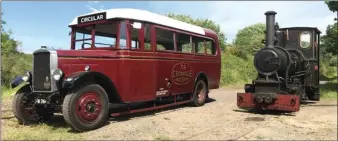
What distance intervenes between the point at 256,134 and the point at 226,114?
115 inches

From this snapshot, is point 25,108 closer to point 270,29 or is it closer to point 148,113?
point 148,113

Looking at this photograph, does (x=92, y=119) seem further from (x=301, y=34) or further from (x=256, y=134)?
(x=301, y=34)

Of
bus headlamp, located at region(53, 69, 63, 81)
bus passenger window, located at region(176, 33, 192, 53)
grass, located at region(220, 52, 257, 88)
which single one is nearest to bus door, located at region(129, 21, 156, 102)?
bus passenger window, located at region(176, 33, 192, 53)

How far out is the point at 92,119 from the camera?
767 centimetres

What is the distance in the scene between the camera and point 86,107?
7.57m

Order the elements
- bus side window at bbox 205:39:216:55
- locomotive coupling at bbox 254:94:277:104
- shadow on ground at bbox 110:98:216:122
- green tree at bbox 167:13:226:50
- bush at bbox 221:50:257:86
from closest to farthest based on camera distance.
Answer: shadow on ground at bbox 110:98:216:122, locomotive coupling at bbox 254:94:277:104, bus side window at bbox 205:39:216:55, bush at bbox 221:50:257:86, green tree at bbox 167:13:226:50

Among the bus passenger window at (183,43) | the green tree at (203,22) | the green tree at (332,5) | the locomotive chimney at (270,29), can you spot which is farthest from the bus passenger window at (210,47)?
the green tree at (203,22)

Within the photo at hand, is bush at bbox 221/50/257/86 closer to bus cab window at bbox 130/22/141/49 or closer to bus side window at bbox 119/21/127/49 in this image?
bus cab window at bbox 130/22/141/49

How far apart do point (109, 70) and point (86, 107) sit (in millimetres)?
1107

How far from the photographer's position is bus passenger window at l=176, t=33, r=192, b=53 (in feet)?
35.4

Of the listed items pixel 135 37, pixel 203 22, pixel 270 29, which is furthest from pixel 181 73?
pixel 203 22

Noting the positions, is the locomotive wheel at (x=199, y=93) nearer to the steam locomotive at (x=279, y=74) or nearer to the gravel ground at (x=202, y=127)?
the gravel ground at (x=202, y=127)

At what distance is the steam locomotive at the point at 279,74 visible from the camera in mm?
10289

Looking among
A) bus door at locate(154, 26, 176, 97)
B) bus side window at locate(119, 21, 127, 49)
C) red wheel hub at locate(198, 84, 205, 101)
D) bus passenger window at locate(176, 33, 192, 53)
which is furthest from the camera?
red wheel hub at locate(198, 84, 205, 101)
